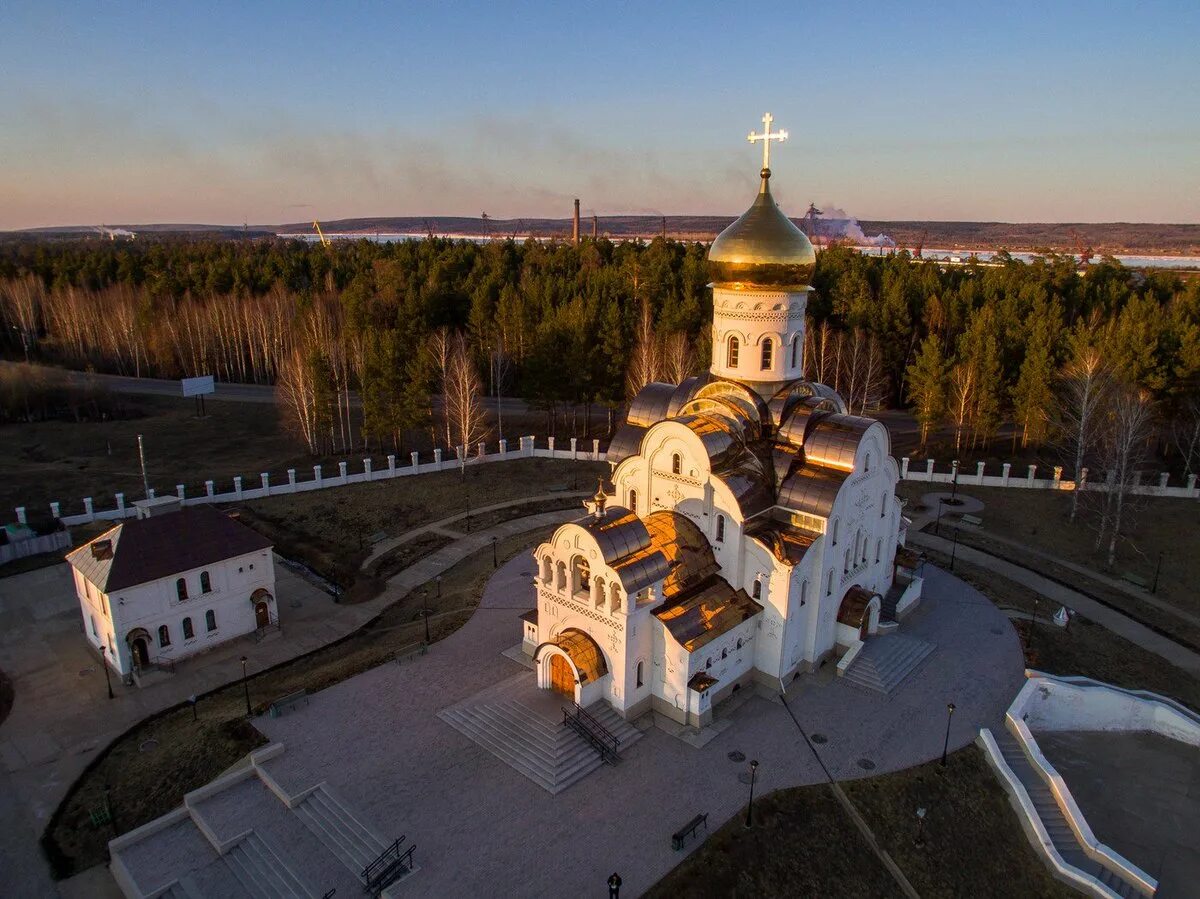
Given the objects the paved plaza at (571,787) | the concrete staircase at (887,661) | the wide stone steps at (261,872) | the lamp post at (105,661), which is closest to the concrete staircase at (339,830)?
the paved plaza at (571,787)

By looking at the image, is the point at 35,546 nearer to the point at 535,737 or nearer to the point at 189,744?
the point at 189,744

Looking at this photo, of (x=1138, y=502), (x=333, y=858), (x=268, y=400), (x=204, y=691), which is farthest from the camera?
(x=268, y=400)

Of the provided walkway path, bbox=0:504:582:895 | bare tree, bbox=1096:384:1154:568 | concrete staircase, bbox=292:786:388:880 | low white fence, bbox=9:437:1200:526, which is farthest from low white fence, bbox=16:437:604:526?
bare tree, bbox=1096:384:1154:568

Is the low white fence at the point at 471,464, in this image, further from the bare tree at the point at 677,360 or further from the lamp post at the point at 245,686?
the lamp post at the point at 245,686

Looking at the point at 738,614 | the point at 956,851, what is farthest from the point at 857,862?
the point at 738,614

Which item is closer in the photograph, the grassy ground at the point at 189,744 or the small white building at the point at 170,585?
the grassy ground at the point at 189,744

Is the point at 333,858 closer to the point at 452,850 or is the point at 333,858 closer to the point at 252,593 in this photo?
the point at 452,850
